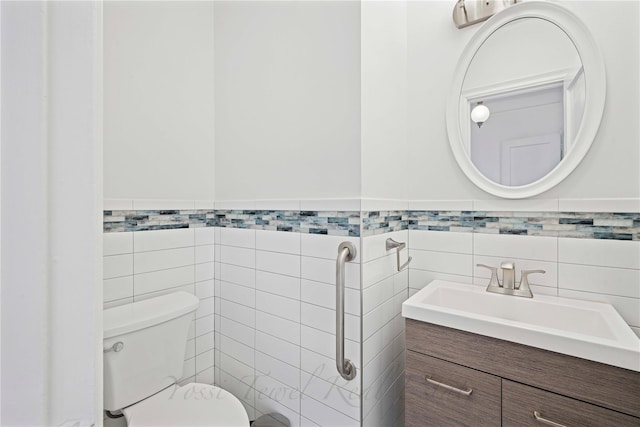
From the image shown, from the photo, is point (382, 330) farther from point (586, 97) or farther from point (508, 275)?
point (586, 97)

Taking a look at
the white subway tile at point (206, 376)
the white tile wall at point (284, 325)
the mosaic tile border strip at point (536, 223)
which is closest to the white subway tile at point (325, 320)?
the white tile wall at point (284, 325)

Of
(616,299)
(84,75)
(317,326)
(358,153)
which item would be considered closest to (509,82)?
(358,153)

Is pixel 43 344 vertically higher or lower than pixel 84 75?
lower

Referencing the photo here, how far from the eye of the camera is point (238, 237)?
158cm

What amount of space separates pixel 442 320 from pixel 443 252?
49 centimetres

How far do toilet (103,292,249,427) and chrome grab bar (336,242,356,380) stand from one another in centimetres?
41

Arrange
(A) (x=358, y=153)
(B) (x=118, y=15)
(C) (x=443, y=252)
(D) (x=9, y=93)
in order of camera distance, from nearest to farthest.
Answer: (D) (x=9, y=93) → (A) (x=358, y=153) → (B) (x=118, y=15) → (C) (x=443, y=252)

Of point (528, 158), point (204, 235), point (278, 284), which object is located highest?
point (528, 158)

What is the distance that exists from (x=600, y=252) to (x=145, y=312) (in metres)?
1.76

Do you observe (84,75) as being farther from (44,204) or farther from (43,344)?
(43,344)

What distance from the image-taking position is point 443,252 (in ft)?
4.81

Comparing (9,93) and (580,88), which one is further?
(580,88)

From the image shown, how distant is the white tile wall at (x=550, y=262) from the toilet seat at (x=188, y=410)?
0.98m

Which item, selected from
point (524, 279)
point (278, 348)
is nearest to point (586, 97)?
point (524, 279)
